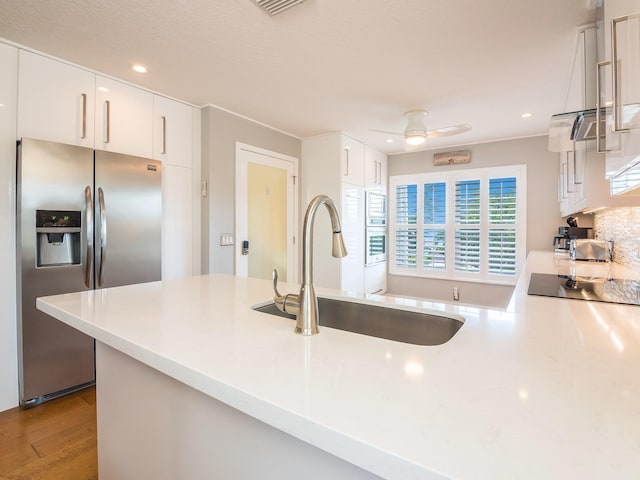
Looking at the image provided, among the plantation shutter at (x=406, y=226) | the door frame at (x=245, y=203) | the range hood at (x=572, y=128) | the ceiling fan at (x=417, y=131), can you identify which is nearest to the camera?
the range hood at (x=572, y=128)

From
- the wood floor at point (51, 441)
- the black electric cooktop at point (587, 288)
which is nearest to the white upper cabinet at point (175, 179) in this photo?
the wood floor at point (51, 441)

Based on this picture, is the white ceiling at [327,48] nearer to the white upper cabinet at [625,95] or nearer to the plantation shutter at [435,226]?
the white upper cabinet at [625,95]

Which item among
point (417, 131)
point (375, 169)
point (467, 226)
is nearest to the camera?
point (417, 131)

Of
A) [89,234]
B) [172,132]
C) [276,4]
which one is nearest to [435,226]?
[172,132]

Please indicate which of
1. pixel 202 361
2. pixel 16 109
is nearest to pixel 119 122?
pixel 16 109

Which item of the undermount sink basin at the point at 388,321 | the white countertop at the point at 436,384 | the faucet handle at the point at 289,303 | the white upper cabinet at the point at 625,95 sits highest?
the white upper cabinet at the point at 625,95

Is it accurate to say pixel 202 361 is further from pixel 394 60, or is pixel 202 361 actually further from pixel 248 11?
pixel 394 60

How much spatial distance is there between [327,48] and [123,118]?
1745 millimetres

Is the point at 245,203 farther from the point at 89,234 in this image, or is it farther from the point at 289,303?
the point at 289,303

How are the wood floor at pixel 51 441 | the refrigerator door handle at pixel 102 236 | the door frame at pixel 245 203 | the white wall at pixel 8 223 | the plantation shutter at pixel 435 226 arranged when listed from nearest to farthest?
the wood floor at pixel 51 441 → the white wall at pixel 8 223 → the refrigerator door handle at pixel 102 236 → the door frame at pixel 245 203 → the plantation shutter at pixel 435 226

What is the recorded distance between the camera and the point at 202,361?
77 centimetres

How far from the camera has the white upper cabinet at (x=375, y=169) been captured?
4.61 meters

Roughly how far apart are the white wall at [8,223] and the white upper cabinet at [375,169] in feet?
11.9

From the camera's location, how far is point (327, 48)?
2.16 meters
